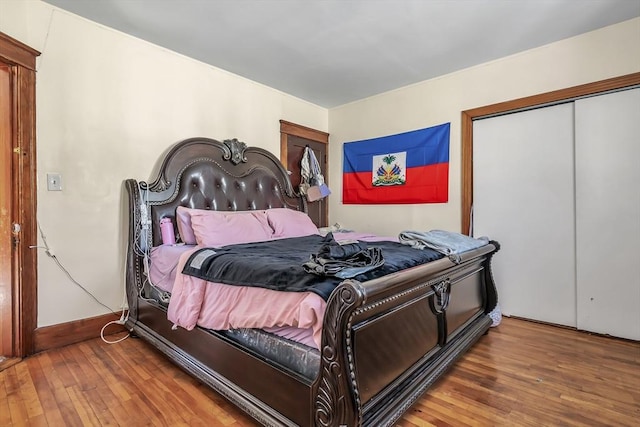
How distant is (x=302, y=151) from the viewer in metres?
4.26

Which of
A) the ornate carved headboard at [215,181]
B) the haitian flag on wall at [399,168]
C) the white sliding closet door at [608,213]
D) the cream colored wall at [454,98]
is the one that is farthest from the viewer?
the haitian flag on wall at [399,168]

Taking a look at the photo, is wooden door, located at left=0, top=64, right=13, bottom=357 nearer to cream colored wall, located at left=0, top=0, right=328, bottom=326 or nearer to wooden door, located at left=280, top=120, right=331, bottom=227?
cream colored wall, located at left=0, top=0, right=328, bottom=326

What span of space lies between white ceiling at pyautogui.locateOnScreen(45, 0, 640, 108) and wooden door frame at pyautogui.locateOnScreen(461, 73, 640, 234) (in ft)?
1.50

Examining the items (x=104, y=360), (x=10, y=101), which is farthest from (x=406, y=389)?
(x=10, y=101)

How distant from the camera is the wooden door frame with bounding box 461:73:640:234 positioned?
2557 mm

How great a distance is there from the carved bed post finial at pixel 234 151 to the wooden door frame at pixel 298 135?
73cm

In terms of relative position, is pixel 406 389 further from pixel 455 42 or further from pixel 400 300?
pixel 455 42

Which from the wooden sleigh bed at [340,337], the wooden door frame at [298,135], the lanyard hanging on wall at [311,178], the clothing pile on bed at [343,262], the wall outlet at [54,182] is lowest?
the wooden sleigh bed at [340,337]

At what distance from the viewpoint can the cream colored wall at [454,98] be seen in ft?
8.54

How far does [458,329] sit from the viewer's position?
2.09m

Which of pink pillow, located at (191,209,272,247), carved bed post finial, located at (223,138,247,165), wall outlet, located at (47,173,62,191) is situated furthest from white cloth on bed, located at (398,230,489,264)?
wall outlet, located at (47,173,62,191)

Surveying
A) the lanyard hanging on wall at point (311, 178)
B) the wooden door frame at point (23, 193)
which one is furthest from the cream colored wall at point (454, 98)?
the wooden door frame at point (23, 193)

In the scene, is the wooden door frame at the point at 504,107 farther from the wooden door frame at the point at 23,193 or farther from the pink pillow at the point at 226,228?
the wooden door frame at the point at 23,193

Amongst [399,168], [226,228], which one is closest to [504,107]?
[399,168]
